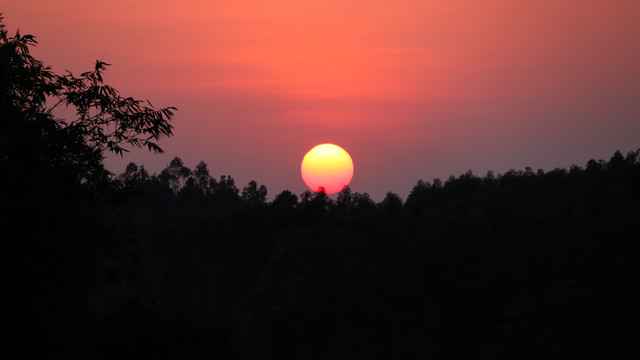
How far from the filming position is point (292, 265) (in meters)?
76.3

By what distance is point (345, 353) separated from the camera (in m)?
60.8

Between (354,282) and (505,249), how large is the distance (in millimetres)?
23140

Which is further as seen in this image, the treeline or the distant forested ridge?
the treeline

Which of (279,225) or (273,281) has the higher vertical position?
(279,225)

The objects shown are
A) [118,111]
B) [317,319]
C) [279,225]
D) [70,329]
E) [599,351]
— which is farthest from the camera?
[279,225]

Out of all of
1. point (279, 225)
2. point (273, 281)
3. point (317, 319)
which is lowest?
point (317, 319)

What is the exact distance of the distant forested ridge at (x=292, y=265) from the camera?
56.5 feet

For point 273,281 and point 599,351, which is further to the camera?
point 273,281

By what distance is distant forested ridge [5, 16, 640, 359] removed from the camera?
1722 centimetres

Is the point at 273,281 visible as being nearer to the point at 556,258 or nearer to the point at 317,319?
the point at 317,319

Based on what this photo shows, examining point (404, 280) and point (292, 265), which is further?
point (292, 265)

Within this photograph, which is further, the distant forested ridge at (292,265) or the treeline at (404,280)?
the treeline at (404,280)

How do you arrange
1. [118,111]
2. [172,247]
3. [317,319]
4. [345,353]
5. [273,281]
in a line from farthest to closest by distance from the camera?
[172,247]
[273,281]
[317,319]
[345,353]
[118,111]

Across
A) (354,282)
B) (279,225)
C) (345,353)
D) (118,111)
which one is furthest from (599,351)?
(279,225)
